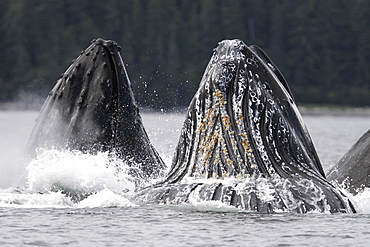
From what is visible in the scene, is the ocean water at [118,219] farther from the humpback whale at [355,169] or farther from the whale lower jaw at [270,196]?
the humpback whale at [355,169]

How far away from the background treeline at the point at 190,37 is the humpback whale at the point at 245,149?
4614cm

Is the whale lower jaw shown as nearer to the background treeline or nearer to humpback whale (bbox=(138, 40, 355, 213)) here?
humpback whale (bbox=(138, 40, 355, 213))

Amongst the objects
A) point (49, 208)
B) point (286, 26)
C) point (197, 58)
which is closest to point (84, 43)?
point (197, 58)

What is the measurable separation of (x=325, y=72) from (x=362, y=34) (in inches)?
175

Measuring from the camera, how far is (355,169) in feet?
37.6

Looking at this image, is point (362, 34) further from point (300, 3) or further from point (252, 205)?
point (252, 205)

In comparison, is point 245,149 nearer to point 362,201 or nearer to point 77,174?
point 362,201

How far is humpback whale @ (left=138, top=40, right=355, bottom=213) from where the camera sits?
962 cm

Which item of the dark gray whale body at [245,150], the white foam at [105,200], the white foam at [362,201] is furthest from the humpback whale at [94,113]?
the white foam at [362,201]

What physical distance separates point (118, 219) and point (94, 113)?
1.99 meters

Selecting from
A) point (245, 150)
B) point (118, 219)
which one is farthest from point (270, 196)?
point (118, 219)

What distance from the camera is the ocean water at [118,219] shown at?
8.96 meters

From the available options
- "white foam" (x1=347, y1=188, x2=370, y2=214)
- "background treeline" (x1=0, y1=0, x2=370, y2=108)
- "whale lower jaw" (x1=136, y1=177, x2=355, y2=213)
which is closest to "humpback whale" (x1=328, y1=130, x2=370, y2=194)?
"white foam" (x1=347, y1=188, x2=370, y2=214)

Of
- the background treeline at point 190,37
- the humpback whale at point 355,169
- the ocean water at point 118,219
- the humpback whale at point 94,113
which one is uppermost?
the background treeline at point 190,37
